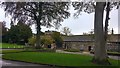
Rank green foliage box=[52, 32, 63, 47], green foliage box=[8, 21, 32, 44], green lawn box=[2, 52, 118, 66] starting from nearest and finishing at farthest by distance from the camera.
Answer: green lawn box=[2, 52, 118, 66] < green foliage box=[52, 32, 63, 47] < green foliage box=[8, 21, 32, 44]

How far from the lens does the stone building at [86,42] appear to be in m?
74.1

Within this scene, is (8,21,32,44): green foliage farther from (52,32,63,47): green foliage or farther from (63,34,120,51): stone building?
(63,34,120,51): stone building

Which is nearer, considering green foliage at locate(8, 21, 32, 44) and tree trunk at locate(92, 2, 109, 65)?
tree trunk at locate(92, 2, 109, 65)

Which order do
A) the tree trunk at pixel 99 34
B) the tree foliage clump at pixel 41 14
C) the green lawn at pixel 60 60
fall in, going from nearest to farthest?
the green lawn at pixel 60 60, the tree trunk at pixel 99 34, the tree foliage clump at pixel 41 14

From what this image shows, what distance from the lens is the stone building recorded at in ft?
243

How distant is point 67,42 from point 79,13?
57772mm

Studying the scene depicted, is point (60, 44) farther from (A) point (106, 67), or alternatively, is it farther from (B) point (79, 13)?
(A) point (106, 67)

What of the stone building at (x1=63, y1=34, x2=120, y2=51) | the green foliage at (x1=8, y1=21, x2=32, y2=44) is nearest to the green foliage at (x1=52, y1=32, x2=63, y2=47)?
the stone building at (x1=63, y1=34, x2=120, y2=51)

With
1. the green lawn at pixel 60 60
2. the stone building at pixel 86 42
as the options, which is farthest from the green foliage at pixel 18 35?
the green lawn at pixel 60 60

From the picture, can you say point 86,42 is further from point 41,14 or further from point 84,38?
point 41,14

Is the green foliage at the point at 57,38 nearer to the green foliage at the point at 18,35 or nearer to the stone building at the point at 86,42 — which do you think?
the stone building at the point at 86,42

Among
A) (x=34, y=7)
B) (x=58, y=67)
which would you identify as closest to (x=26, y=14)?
(x=34, y=7)

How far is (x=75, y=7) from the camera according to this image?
2911 cm

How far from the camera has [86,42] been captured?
80.4 meters
